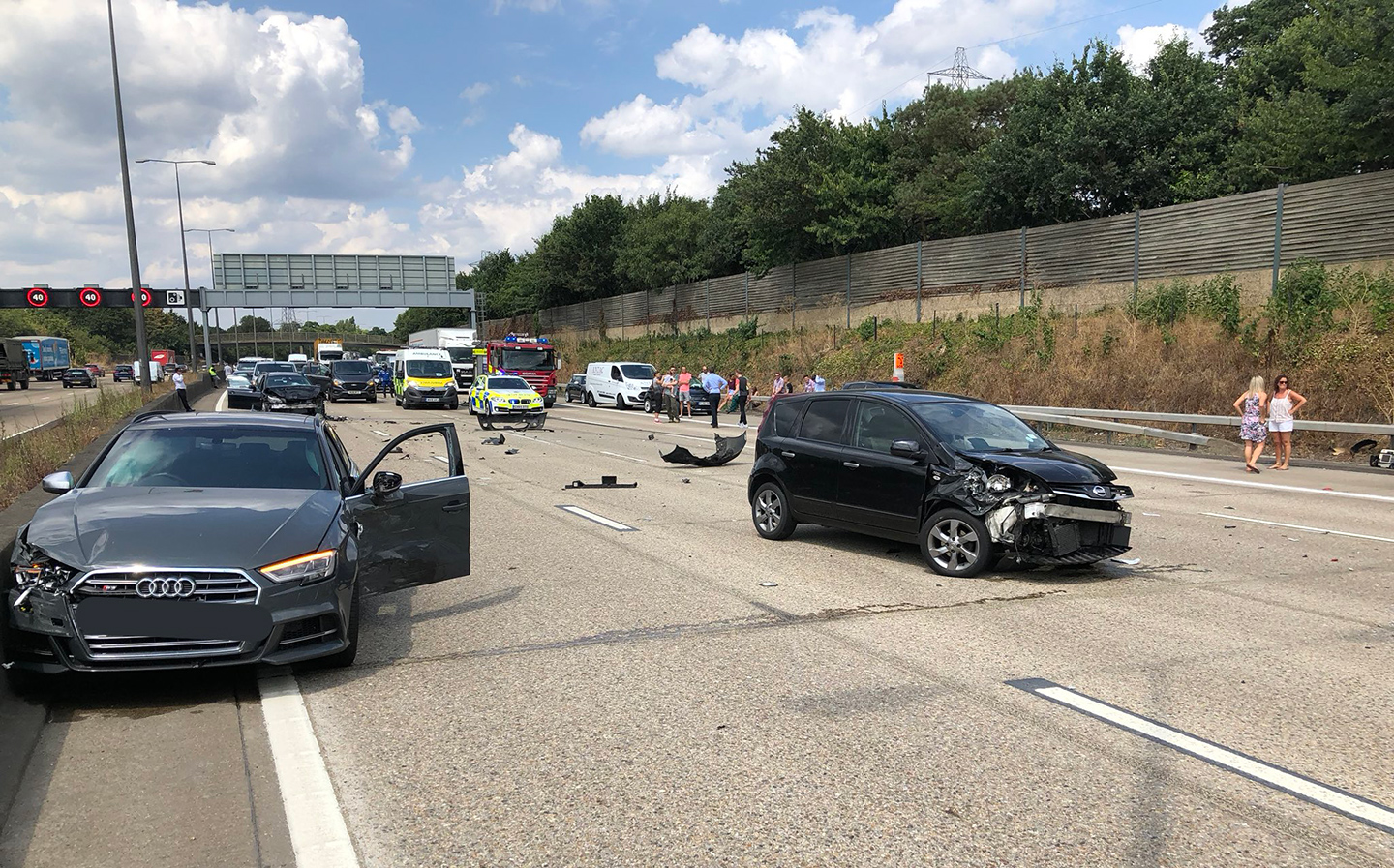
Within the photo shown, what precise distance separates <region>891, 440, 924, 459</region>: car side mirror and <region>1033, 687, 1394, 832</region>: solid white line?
3643mm

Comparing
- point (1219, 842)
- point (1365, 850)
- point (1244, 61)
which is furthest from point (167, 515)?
point (1244, 61)

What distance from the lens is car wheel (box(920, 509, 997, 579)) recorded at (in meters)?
8.40

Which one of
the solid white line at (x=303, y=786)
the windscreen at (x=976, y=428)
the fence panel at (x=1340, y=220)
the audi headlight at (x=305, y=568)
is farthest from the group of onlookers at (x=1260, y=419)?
the solid white line at (x=303, y=786)

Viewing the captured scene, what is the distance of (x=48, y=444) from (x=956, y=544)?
49.4 ft

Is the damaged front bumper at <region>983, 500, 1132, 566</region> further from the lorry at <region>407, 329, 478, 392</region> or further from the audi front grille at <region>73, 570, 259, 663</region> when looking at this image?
the lorry at <region>407, 329, 478, 392</region>

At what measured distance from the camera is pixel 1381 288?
22.7m

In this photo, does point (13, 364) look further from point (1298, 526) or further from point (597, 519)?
point (1298, 526)

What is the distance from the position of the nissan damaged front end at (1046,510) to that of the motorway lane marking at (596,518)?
4221 mm

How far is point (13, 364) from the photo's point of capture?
5931cm

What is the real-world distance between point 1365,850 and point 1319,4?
39.5 meters

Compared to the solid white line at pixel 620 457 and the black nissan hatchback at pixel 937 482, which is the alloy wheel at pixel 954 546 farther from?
the solid white line at pixel 620 457

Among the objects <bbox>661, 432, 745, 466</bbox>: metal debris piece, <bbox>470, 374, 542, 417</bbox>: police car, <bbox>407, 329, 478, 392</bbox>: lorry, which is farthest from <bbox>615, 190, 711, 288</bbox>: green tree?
<bbox>661, 432, 745, 466</bbox>: metal debris piece

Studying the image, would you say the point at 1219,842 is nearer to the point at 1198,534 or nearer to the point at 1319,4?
the point at 1198,534

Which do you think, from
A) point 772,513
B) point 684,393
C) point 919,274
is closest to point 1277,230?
point 919,274
